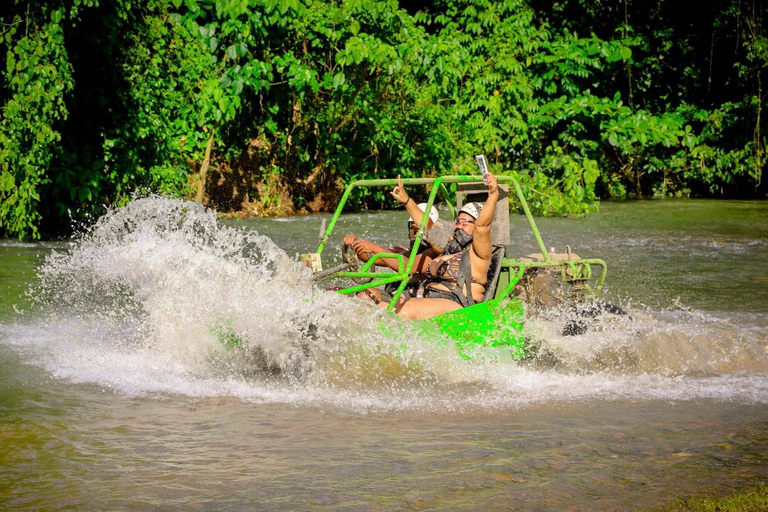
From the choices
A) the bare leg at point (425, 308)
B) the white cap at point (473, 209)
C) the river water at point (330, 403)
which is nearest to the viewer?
the river water at point (330, 403)

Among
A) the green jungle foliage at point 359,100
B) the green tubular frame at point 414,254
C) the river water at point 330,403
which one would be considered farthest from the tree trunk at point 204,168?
the green tubular frame at point 414,254

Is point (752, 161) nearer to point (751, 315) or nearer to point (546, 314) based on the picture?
point (751, 315)

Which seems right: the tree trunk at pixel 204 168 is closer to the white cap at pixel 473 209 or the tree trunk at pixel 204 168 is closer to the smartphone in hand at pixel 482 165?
the white cap at pixel 473 209

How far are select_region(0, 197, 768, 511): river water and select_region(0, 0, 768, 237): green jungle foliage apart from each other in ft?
14.1

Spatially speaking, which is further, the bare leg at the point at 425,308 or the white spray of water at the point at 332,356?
the bare leg at the point at 425,308

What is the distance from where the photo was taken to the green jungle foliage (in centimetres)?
1370

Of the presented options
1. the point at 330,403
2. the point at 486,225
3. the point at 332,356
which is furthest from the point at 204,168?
the point at 330,403

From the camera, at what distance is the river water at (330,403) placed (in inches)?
190

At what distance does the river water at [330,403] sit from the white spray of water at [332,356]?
2 cm

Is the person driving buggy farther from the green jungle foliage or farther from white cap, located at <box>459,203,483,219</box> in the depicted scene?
the green jungle foliage

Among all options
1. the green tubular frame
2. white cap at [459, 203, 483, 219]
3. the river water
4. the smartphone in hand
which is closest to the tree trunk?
the river water

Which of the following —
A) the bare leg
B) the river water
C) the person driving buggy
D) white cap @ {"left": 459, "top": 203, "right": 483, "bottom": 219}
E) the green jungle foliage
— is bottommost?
the river water

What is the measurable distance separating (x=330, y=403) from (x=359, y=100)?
11638 mm

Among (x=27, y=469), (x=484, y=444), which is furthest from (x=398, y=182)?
(x=27, y=469)
